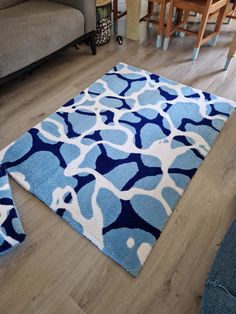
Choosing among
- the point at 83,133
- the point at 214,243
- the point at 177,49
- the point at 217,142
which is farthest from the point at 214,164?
the point at 177,49

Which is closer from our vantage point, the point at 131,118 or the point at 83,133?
the point at 83,133

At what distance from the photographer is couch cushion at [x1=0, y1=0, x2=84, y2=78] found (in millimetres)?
1619

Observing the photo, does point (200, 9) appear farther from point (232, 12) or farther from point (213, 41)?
point (232, 12)

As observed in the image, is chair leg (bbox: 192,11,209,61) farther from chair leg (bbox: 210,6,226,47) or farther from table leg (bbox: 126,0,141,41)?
table leg (bbox: 126,0,141,41)

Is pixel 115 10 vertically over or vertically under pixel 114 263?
over

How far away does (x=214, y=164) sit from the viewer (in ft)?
4.86

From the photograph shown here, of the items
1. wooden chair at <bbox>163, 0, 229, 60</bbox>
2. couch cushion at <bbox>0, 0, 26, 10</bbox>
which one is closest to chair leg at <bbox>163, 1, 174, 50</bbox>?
wooden chair at <bbox>163, 0, 229, 60</bbox>

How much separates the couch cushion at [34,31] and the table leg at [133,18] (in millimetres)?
717

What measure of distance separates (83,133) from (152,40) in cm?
166

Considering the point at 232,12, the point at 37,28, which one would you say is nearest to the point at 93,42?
the point at 37,28

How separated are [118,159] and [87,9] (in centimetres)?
142

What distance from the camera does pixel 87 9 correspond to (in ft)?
6.72

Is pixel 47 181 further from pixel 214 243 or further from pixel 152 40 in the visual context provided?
pixel 152 40

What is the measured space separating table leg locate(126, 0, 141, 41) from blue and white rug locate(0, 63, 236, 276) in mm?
865
